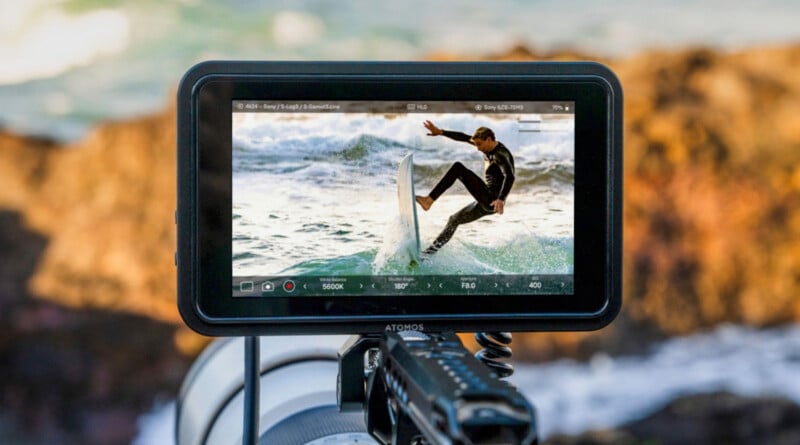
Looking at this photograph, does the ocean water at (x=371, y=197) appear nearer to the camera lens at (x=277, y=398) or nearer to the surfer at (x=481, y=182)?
the surfer at (x=481, y=182)

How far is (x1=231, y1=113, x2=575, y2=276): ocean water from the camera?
60 cm

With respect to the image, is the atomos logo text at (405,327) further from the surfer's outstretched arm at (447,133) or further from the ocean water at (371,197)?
the surfer's outstretched arm at (447,133)

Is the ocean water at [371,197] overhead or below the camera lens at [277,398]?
overhead

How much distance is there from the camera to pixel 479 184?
618 millimetres

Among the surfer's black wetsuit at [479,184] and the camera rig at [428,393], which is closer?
the camera rig at [428,393]

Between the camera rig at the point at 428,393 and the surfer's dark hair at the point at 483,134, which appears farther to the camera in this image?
the surfer's dark hair at the point at 483,134

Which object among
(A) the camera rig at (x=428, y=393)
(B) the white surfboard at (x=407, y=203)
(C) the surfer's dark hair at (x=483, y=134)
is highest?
(C) the surfer's dark hair at (x=483, y=134)

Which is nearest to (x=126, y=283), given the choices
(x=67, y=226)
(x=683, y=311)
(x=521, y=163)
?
(x=67, y=226)

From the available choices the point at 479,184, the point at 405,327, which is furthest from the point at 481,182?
the point at 405,327

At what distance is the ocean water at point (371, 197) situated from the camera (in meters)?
0.60

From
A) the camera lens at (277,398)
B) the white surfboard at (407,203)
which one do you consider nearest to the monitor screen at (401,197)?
the white surfboard at (407,203)

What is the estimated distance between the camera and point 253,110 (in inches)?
23.6

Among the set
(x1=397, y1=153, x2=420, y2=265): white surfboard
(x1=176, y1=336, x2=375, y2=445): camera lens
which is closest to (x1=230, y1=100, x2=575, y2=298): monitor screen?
(x1=397, y1=153, x2=420, y2=265): white surfboard

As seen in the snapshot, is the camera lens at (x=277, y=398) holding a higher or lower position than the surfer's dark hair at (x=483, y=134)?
lower
